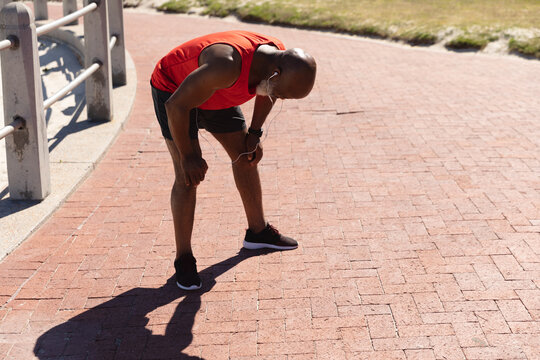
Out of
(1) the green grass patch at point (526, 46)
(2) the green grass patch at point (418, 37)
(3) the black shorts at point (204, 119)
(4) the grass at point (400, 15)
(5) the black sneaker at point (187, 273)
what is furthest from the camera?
(4) the grass at point (400, 15)

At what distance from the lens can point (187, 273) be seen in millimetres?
4199

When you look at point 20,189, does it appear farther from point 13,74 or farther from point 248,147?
point 248,147

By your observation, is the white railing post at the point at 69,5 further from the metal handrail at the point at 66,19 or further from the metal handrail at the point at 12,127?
the metal handrail at the point at 12,127

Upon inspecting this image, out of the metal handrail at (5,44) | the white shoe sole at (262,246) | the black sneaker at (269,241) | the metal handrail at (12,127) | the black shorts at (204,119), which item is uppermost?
the metal handrail at (5,44)

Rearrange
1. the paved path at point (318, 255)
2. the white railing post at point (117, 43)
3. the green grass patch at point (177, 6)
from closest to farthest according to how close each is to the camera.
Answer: the paved path at point (318, 255) → the white railing post at point (117, 43) → the green grass patch at point (177, 6)

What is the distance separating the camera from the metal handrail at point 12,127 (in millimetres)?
4843

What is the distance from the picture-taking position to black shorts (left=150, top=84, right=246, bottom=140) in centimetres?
399

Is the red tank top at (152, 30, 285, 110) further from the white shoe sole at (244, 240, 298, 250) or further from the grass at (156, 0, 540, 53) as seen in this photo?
the grass at (156, 0, 540, 53)

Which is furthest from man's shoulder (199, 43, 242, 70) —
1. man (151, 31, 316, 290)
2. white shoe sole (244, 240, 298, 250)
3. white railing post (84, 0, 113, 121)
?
white railing post (84, 0, 113, 121)

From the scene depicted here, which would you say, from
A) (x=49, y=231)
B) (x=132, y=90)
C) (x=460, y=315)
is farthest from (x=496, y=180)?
(x=132, y=90)

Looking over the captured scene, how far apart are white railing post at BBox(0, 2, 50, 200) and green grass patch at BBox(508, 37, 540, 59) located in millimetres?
8402

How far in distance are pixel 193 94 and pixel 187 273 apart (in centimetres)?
118

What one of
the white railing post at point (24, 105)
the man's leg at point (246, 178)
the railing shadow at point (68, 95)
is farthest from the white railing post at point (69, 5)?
the man's leg at point (246, 178)

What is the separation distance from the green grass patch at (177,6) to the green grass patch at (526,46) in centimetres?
765
